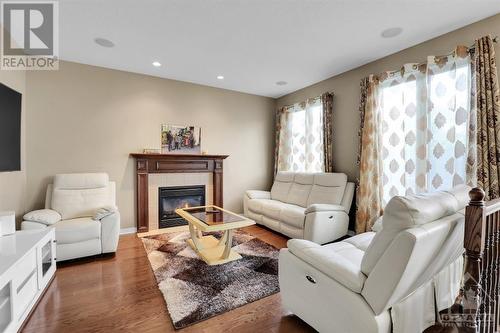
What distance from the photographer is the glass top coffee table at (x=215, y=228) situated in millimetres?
2678

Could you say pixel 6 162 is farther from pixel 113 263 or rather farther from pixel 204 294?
pixel 204 294

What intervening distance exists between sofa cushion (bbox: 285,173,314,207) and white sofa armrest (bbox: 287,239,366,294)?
2.35m

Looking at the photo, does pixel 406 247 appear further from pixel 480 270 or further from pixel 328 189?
pixel 328 189

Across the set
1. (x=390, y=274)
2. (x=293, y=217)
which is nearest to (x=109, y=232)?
(x=293, y=217)

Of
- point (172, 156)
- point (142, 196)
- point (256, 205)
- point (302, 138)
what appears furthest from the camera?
point (302, 138)

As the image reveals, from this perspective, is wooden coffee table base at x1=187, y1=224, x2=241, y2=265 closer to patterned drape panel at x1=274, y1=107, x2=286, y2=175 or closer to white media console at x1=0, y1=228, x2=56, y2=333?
white media console at x1=0, y1=228, x2=56, y2=333

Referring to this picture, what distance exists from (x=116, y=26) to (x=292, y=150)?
3629 millimetres

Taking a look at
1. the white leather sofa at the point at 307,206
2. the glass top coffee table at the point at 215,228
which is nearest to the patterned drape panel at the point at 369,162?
the white leather sofa at the point at 307,206

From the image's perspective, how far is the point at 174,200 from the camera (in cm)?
435

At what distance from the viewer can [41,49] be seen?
316 centimetres

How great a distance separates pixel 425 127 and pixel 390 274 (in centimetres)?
236

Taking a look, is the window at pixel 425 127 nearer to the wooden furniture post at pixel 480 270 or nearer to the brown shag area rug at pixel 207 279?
the wooden furniture post at pixel 480 270

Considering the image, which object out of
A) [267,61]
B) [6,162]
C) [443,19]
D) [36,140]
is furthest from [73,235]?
[443,19]

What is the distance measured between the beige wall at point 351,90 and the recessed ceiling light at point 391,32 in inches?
5.1
